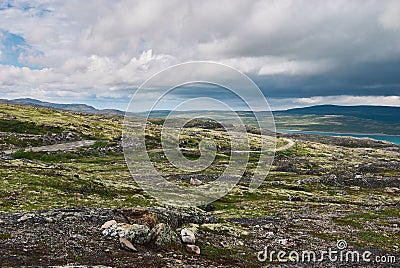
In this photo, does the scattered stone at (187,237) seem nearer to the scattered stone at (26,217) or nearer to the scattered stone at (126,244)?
the scattered stone at (126,244)

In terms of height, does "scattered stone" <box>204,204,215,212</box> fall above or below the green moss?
below

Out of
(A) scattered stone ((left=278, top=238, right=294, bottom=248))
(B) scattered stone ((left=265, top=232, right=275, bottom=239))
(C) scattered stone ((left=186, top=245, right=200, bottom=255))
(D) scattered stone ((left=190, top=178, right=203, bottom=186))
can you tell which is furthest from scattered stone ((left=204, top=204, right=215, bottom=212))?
(C) scattered stone ((left=186, top=245, right=200, bottom=255))

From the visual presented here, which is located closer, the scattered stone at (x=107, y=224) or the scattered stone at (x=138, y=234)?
the scattered stone at (x=138, y=234)

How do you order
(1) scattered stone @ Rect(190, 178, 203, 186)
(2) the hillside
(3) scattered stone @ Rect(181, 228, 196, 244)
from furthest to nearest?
(1) scattered stone @ Rect(190, 178, 203, 186) < (3) scattered stone @ Rect(181, 228, 196, 244) < (2) the hillside

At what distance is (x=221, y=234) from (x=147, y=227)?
36.6ft

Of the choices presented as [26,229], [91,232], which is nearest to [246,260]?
[91,232]

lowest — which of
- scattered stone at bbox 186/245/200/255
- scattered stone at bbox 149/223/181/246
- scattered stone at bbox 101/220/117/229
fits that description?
scattered stone at bbox 186/245/200/255

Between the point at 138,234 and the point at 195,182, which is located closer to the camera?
the point at 138,234

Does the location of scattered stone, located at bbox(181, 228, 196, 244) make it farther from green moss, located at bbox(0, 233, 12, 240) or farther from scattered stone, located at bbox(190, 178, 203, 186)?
scattered stone, located at bbox(190, 178, 203, 186)

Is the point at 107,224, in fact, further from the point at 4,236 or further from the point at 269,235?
the point at 269,235

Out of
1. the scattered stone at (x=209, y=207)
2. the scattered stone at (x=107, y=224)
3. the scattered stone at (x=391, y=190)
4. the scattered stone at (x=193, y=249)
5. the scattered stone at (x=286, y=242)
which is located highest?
the scattered stone at (x=107, y=224)

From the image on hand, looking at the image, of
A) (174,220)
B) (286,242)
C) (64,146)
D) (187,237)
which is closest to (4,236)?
(187,237)

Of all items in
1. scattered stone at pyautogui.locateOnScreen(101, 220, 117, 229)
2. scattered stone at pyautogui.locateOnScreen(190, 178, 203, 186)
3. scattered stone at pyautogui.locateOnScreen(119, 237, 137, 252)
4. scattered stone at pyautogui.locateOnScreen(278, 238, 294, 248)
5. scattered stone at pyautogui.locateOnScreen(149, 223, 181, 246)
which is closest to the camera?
scattered stone at pyautogui.locateOnScreen(119, 237, 137, 252)

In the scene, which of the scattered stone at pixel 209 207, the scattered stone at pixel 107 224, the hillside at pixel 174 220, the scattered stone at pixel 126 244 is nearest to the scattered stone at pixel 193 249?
the hillside at pixel 174 220
